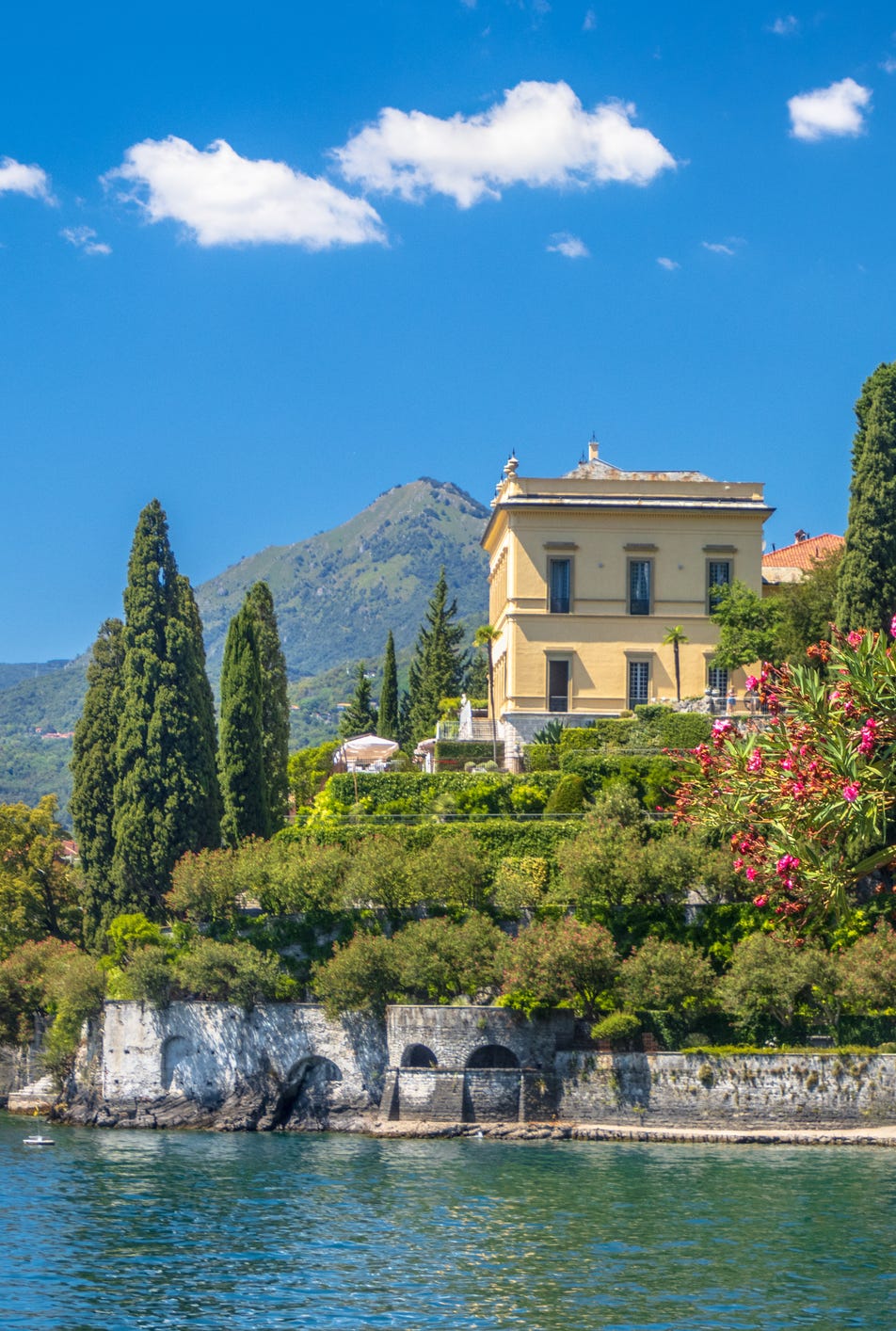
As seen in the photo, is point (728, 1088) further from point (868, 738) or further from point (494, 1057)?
point (868, 738)

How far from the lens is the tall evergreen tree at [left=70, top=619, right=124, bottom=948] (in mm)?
53125

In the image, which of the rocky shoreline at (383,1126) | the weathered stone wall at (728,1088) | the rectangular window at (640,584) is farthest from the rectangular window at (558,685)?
the weathered stone wall at (728,1088)

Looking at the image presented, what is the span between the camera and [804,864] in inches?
1403

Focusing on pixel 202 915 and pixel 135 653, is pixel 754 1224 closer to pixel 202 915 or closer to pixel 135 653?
pixel 202 915

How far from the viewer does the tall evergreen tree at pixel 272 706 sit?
190 feet

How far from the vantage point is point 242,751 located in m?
53.8

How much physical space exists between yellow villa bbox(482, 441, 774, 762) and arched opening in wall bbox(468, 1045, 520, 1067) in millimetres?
17813

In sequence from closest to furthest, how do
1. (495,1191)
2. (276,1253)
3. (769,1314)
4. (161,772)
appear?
(769,1314) < (276,1253) < (495,1191) < (161,772)

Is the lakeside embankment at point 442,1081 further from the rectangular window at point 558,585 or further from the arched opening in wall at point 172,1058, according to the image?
the rectangular window at point 558,585

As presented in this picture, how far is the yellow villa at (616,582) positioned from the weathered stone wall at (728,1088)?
19.8 metres

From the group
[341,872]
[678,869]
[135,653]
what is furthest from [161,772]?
[678,869]

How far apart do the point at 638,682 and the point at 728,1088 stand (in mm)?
21828

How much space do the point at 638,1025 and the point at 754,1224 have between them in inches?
458

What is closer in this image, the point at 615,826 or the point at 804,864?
the point at 804,864
